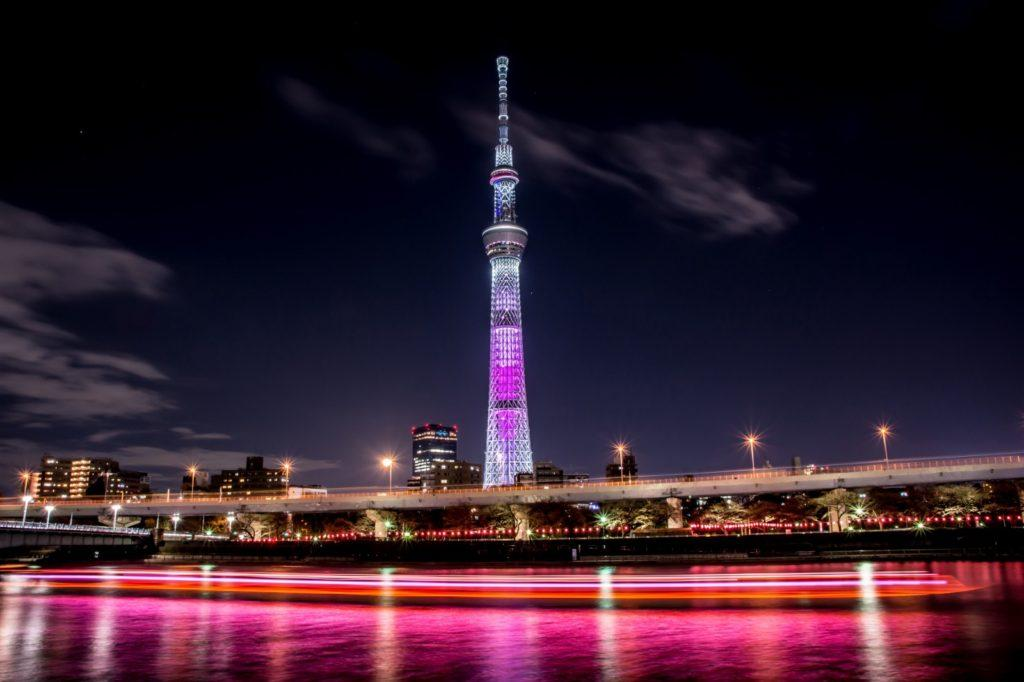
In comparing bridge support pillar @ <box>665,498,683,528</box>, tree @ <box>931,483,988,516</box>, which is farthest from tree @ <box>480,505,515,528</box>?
tree @ <box>931,483,988,516</box>

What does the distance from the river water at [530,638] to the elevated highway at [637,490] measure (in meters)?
67.3

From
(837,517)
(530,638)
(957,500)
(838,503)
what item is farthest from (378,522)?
(530,638)

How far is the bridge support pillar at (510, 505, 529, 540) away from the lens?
352 feet

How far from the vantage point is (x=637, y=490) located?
101 meters

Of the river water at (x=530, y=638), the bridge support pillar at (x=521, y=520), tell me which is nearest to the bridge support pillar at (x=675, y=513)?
the bridge support pillar at (x=521, y=520)

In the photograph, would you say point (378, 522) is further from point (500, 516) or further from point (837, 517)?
point (837, 517)

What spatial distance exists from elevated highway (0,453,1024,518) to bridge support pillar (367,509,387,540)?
2.03 meters

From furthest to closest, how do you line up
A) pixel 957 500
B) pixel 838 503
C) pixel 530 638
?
pixel 957 500, pixel 838 503, pixel 530 638

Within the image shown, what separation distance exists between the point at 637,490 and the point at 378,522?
138 ft

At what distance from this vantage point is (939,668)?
12.8m

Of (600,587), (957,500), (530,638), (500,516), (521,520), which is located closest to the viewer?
(530,638)

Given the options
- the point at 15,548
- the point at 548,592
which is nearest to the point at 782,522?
the point at 548,592

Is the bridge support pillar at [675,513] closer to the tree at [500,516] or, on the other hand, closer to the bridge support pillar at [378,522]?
the tree at [500,516]

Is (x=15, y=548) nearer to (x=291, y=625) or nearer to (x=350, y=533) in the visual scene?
(x=350, y=533)
